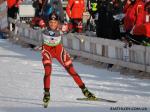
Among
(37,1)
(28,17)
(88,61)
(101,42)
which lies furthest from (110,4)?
(28,17)

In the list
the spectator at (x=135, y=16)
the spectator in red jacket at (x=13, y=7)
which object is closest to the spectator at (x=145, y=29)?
the spectator at (x=135, y=16)

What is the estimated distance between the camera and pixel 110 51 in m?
16.8

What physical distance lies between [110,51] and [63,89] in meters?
4.08

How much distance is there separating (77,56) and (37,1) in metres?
3.29

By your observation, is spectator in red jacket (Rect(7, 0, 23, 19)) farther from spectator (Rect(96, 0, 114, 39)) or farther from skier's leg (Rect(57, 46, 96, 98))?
skier's leg (Rect(57, 46, 96, 98))

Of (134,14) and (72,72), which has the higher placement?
(134,14)

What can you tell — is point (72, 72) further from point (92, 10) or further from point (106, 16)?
point (92, 10)

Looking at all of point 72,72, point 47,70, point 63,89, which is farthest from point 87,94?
point 63,89

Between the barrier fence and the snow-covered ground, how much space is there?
0.43 meters

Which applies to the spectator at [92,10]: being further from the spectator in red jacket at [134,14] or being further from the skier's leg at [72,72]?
the skier's leg at [72,72]

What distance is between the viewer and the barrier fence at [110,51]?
14.7m

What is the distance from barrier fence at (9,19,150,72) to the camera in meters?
14.7

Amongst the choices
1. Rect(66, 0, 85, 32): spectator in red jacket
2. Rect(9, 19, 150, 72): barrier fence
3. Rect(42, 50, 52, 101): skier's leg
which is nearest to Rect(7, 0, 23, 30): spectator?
Rect(9, 19, 150, 72): barrier fence

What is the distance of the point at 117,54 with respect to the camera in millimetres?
16266
